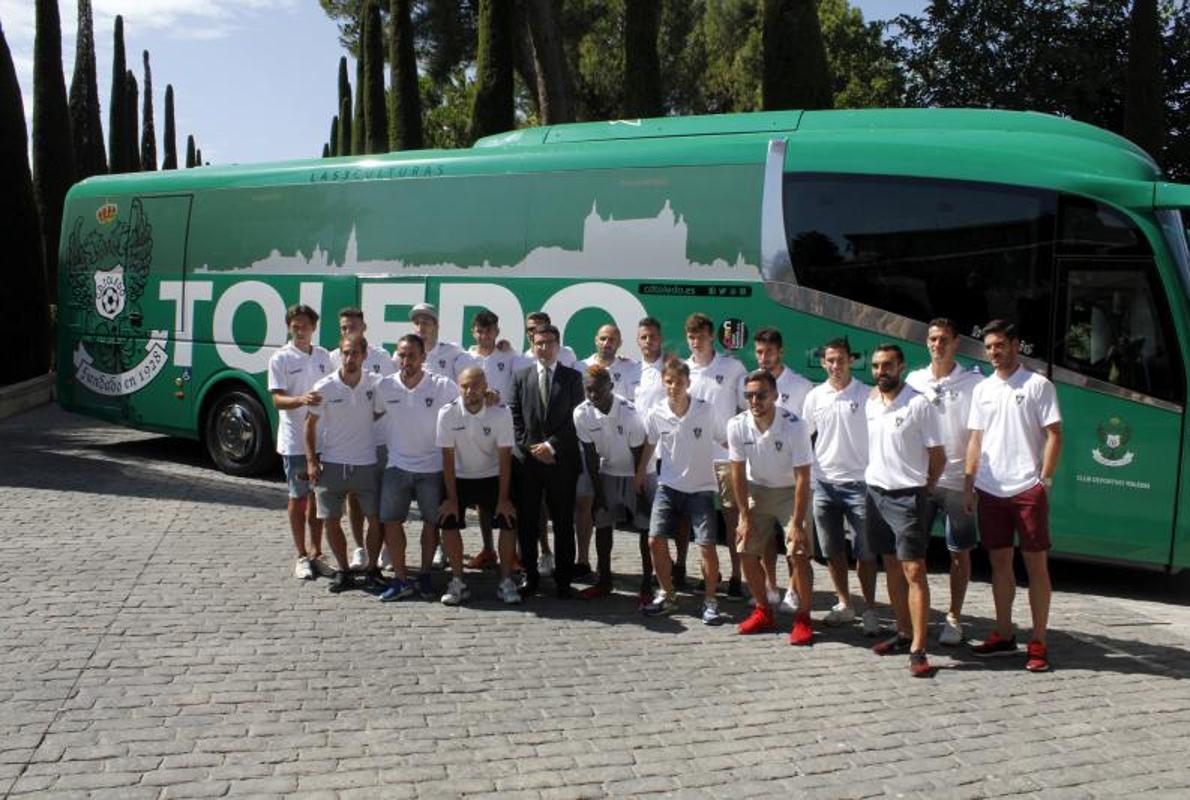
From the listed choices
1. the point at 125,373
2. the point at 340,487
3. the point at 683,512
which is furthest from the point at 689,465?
the point at 125,373

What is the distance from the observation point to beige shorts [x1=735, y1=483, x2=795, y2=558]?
6598 millimetres

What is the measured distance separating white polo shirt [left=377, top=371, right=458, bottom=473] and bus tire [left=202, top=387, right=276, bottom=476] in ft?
15.9

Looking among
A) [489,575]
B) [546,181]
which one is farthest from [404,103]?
[489,575]

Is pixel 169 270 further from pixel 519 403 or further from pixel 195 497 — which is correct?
pixel 519 403

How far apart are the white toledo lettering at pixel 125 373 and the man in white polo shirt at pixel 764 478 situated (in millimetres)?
8082

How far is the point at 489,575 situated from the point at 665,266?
3.02 metres

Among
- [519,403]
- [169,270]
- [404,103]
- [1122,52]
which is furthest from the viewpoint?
[404,103]

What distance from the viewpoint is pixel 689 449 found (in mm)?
6820

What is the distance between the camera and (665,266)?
30.3 feet

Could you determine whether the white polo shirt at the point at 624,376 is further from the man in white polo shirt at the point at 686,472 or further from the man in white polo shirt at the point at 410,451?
the man in white polo shirt at the point at 410,451

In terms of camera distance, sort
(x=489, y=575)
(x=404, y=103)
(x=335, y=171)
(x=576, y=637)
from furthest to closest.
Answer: (x=404, y=103), (x=335, y=171), (x=489, y=575), (x=576, y=637)

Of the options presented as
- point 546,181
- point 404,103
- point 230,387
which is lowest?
point 230,387

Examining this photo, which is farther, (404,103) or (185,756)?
(404,103)

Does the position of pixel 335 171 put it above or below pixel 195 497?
above
